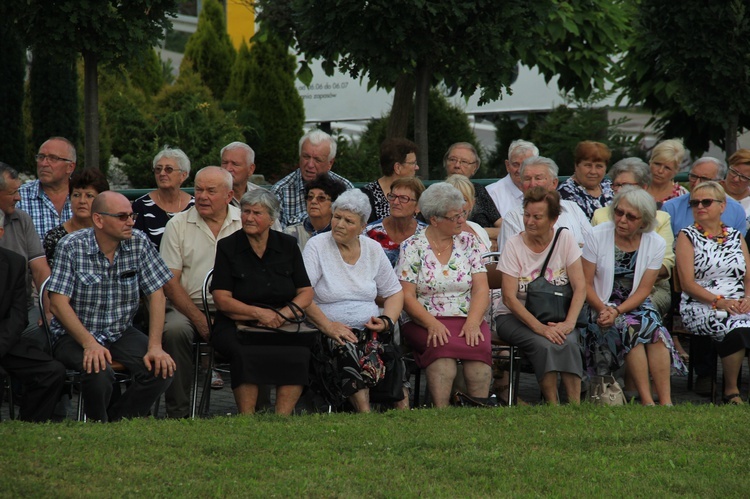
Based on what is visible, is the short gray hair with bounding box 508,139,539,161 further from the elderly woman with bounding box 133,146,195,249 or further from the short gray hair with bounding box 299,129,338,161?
the elderly woman with bounding box 133,146,195,249

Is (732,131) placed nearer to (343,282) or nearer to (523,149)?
(523,149)

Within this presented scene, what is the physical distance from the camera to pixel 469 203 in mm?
8320

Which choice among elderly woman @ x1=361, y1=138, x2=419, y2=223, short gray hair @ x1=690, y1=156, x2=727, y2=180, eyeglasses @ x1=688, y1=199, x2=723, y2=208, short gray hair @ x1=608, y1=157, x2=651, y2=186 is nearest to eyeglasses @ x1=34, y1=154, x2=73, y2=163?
elderly woman @ x1=361, y1=138, x2=419, y2=223

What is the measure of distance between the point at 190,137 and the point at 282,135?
5706 millimetres

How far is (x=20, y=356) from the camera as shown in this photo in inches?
259

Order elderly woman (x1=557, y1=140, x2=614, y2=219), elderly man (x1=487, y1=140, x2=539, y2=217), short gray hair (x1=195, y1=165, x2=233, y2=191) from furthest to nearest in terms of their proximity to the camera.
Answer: elderly man (x1=487, y1=140, x2=539, y2=217)
elderly woman (x1=557, y1=140, x2=614, y2=219)
short gray hair (x1=195, y1=165, x2=233, y2=191)

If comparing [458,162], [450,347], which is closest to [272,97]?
[458,162]

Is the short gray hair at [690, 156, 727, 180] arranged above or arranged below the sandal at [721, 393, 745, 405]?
above

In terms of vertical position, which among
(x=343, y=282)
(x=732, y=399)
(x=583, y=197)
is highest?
(x=583, y=197)

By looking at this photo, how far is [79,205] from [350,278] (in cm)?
200

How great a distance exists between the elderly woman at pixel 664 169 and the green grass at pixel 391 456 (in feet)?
10.2

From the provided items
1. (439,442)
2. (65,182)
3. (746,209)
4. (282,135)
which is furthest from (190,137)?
(439,442)

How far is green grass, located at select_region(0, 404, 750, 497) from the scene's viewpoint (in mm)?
5105

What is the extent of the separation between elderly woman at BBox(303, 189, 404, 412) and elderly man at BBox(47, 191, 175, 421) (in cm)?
107
